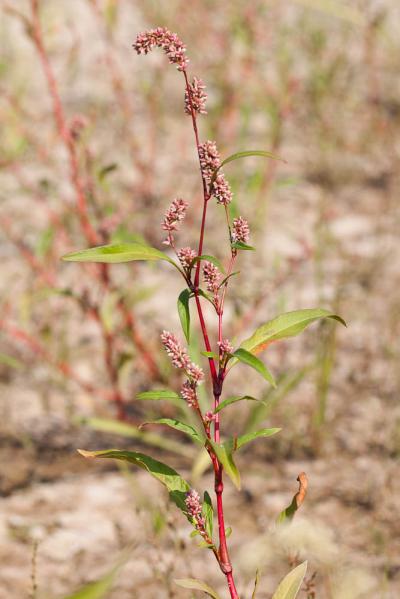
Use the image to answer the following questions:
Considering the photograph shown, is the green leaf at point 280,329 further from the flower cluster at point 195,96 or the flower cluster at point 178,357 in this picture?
the flower cluster at point 195,96

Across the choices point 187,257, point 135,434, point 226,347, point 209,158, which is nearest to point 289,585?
point 226,347

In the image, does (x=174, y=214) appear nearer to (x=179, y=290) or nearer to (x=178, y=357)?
(x=178, y=357)

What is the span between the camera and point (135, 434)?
232cm

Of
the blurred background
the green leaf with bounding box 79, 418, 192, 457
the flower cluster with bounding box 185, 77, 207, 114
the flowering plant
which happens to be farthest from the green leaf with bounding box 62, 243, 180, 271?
the green leaf with bounding box 79, 418, 192, 457

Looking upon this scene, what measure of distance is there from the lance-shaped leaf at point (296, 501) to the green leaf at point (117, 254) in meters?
0.40

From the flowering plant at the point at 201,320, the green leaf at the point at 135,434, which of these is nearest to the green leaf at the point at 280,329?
the flowering plant at the point at 201,320

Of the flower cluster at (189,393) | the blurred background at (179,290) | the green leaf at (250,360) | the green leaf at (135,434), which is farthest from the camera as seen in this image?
the green leaf at (135,434)

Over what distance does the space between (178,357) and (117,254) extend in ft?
0.58

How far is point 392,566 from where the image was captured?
75.9 inches

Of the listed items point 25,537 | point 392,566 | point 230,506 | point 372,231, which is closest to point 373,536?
point 392,566

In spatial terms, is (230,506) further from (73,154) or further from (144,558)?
(73,154)

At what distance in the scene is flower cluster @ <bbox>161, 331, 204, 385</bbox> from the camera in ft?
3.86

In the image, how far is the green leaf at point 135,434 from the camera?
2260 mm

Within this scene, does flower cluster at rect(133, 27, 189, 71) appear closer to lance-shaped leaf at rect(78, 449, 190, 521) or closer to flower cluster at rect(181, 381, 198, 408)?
flower cluster at rect(181, 381, 198, 408)
